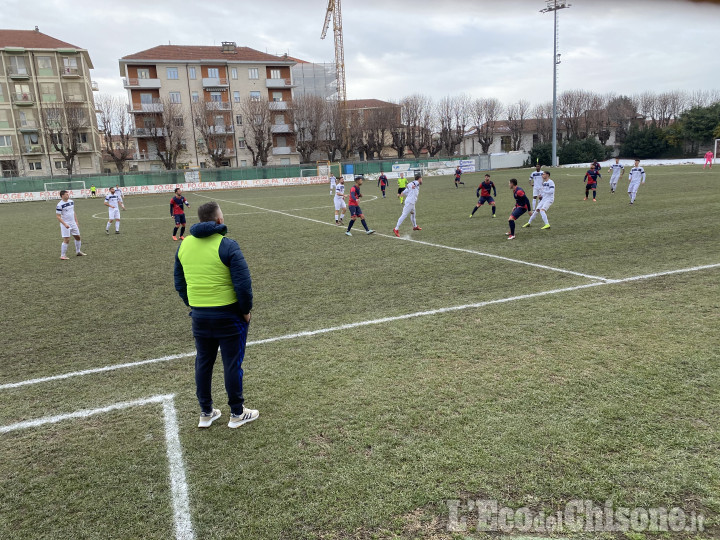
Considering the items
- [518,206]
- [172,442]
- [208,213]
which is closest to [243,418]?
[172,442]

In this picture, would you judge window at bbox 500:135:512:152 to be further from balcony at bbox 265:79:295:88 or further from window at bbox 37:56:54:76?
window at bbox 37:56:54:76

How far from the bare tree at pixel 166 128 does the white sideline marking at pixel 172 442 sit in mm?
63731

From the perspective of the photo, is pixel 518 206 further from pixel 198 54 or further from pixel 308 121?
pixel 198 54

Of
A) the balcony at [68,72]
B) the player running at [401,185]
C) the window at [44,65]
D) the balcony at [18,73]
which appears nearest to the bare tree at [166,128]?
the balcony at [68,72]

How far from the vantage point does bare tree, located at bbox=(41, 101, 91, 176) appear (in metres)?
57.9

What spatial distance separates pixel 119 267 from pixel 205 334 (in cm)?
950

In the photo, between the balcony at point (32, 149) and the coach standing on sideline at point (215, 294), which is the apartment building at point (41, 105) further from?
the coach standing on sideline at point (215, 294)

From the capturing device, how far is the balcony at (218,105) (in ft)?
219

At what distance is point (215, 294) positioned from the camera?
437cm

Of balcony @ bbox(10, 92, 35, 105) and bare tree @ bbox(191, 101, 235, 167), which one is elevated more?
balcony @ bbox(10, 92, 35, 105)

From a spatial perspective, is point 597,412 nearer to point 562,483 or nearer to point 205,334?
point 562,483

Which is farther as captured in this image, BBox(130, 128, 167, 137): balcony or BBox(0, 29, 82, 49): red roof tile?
BBox(130, 128, 167, 137): balcony

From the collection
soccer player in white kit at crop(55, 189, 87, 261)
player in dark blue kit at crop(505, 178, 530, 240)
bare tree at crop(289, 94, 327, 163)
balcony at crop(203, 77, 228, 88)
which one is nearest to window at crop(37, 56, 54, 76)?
balcony at crop(203, 77, 228, 88)

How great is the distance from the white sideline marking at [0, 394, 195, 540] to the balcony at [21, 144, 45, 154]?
69063 millimetres
